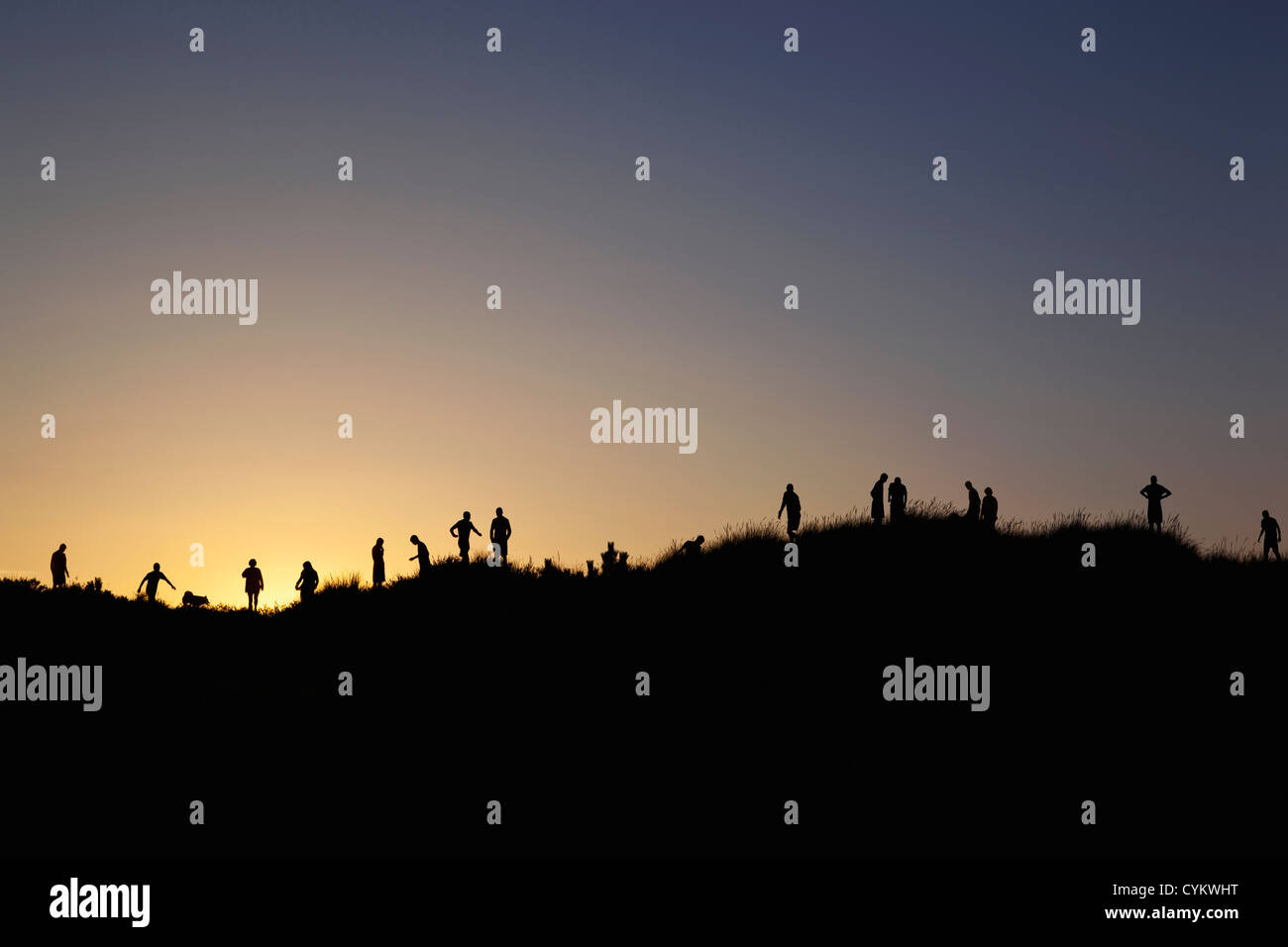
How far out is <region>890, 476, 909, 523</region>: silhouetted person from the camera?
98.2ft

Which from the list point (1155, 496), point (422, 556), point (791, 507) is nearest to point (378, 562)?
point (422, 556)

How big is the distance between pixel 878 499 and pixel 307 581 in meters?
18.3

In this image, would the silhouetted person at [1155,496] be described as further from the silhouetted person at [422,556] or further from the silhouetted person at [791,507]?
the silhouetted person at [422,556]

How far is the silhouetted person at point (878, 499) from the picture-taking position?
1182 inches

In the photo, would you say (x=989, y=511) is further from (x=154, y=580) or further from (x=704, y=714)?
(x=154, y=580)

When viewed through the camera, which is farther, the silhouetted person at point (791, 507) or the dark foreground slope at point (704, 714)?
the silhouetted person at point (791, 507)

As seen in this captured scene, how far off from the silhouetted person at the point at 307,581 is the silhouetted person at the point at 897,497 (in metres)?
18.4

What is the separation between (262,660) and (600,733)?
1068 cm

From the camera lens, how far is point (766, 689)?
26578mm

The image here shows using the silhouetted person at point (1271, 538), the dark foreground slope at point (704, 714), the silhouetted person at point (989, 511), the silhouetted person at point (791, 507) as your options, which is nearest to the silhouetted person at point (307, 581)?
the dark foreground slope at point (704, 714)

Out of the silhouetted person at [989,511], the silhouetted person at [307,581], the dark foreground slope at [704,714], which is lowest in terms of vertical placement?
the dark foreground slope at [704,714]

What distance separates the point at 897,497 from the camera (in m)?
29.9
